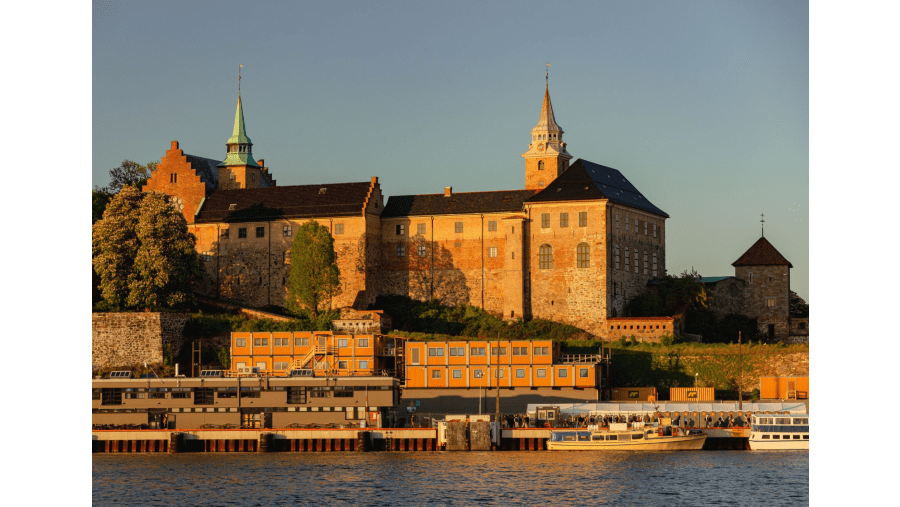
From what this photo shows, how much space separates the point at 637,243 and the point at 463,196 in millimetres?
13943

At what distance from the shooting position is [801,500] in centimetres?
6419

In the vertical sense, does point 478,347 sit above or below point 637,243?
below

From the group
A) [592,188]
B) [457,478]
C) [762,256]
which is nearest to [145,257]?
[592,188]

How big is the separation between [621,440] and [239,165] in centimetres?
5389

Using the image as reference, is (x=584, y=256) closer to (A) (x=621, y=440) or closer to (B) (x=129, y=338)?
(A) (x=621, y=440)

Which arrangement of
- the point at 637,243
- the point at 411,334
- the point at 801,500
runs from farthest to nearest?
the point at 637,243
the point at 411,334
the point at 801,500

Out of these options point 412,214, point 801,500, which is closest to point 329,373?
point 412,214

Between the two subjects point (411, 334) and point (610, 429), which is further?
point (411, 334)

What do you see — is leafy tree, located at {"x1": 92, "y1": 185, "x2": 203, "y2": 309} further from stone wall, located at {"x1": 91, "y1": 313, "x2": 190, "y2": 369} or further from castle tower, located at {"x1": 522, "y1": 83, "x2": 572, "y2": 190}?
castle tower, located at {"x1": 522, "y1": 83, "x2": 572, "y2": 190}

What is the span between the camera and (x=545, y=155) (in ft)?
389

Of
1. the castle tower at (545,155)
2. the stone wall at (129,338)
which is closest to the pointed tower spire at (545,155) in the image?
the castle tower at (545,155)

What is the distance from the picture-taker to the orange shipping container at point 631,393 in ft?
318

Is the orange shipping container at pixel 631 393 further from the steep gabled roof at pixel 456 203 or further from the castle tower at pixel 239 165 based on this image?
the castle tower at pixel 239 165

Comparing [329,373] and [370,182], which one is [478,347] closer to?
[329,373]
